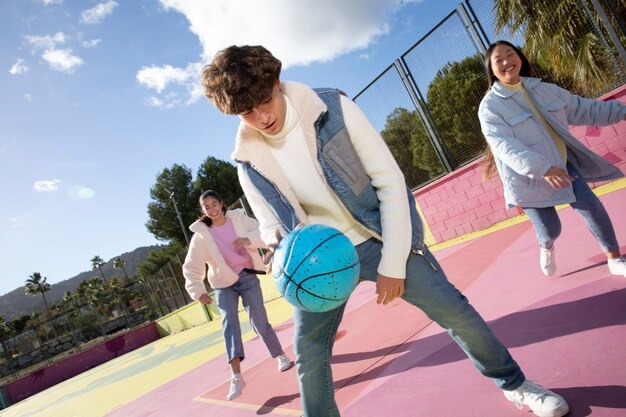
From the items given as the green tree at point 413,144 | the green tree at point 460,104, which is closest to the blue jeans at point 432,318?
the green tree at point 460,104

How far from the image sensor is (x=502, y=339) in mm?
2719

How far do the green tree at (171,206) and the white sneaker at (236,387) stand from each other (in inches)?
1832

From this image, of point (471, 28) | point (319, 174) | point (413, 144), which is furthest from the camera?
point (413, 144)

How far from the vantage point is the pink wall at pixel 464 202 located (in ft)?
23.8

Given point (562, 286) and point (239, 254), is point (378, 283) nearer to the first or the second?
point (562, 286)

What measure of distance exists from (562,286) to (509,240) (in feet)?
8.15

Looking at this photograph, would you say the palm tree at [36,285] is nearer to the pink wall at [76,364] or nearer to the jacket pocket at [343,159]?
the pink wall at [76,364]

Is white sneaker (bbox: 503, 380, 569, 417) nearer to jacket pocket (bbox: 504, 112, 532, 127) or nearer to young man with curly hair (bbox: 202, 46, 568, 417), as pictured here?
young man with curly hair (bbox: 202, 46, 568, 417)

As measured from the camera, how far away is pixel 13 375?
33.9m

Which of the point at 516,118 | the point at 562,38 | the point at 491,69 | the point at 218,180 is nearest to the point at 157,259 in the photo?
the point at 218,180

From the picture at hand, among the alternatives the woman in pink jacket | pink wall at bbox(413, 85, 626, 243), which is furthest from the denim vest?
pink wall at bbox(413, 85, 626, 243)

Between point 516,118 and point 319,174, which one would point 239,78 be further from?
point 516,118

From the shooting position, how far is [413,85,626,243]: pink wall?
7246 millimetres

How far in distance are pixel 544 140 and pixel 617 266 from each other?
3.58 ft
